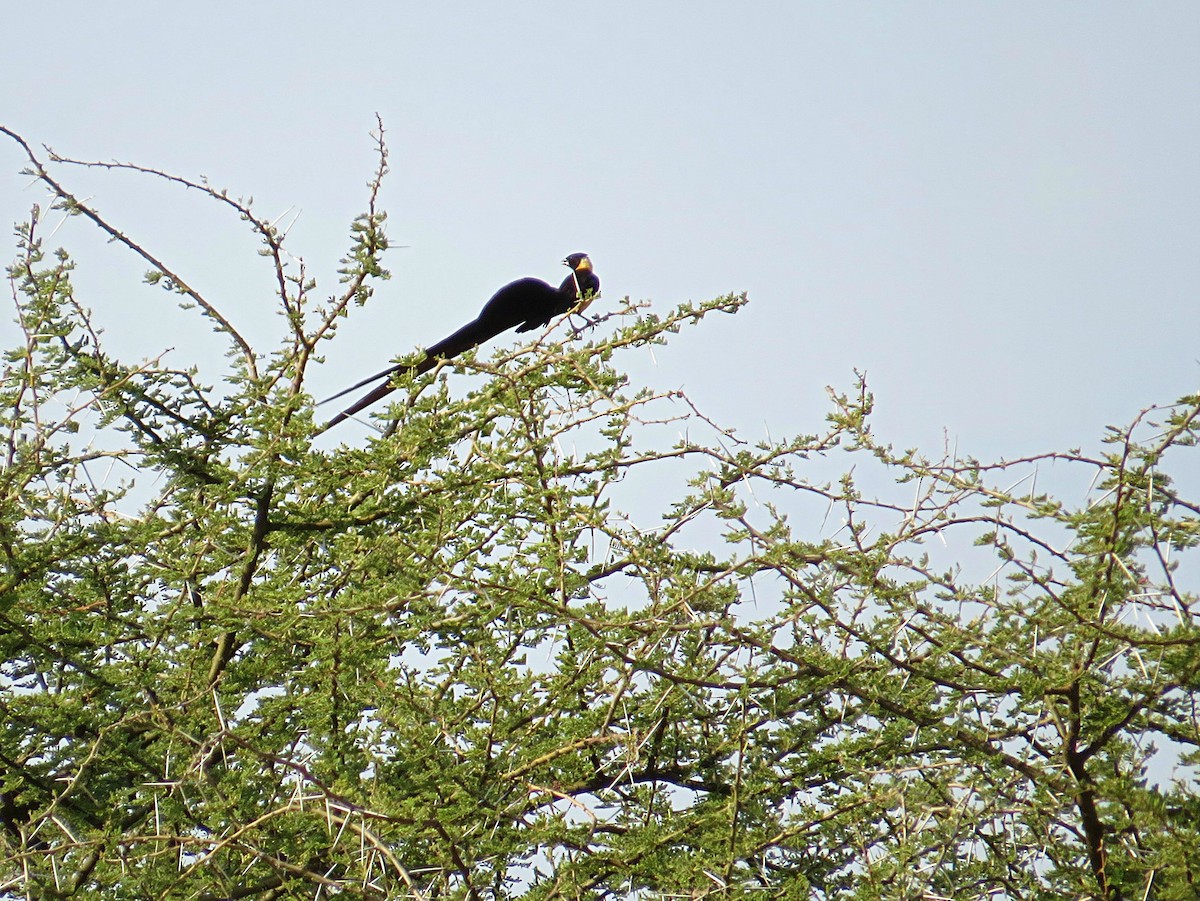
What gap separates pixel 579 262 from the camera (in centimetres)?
632

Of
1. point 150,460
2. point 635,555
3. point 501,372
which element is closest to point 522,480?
point 501,372

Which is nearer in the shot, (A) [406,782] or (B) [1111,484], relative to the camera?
(B) [1111,484]

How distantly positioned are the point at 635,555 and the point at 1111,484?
1.03m

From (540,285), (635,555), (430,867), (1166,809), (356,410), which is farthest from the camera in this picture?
(540,285)

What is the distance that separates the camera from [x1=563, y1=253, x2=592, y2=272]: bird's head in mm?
6277

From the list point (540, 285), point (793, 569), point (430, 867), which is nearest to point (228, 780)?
point (430, 867)

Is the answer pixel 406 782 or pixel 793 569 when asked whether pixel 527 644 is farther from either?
pixel 793 569

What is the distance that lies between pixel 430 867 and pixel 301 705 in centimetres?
58

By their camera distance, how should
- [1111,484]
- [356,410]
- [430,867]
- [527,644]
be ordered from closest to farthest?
1. [1111,484]
2. [430,867]
3. [527,644]
4. [356,410]

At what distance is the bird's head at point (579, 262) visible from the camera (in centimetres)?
628

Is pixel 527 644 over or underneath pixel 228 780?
over

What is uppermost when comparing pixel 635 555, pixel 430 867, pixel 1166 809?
pixel 635 555

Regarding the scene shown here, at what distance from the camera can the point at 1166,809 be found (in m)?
2.23

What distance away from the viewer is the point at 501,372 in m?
3.58
